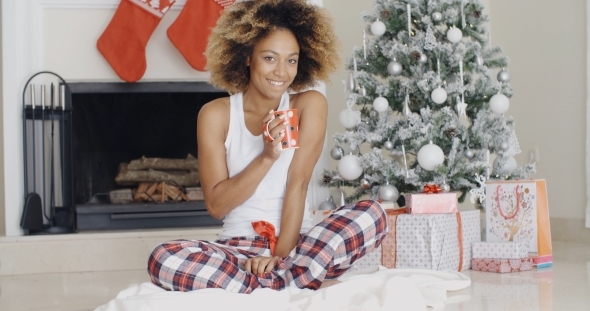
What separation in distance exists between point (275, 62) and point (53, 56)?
1.68m

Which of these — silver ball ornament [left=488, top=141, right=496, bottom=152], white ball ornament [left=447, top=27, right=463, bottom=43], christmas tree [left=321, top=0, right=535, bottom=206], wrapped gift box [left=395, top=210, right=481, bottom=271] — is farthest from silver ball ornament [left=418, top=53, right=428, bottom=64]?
wrapped gift box [left=395, top=210, right=481, bottom=271]

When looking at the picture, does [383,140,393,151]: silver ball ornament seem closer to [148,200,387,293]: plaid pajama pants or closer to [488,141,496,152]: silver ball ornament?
[488,141,496,152]: silver ball ornament

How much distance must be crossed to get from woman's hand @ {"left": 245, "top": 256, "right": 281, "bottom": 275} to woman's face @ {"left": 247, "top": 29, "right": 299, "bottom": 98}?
45 cm

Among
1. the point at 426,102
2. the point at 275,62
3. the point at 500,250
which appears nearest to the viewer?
the point at 275,62

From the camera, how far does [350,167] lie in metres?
2.80

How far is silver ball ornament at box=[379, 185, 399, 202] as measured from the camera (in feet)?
8.86

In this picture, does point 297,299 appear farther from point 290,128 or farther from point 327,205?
point 327,205

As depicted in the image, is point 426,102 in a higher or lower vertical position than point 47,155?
higher

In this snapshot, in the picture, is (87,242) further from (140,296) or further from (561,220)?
(561,220)

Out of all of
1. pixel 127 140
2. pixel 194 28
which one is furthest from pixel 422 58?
pixel 127 140

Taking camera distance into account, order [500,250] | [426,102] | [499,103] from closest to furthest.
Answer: [500,250], [499,103], [426,102]

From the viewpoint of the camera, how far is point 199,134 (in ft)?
6.52

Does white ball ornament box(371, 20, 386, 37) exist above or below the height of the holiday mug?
above

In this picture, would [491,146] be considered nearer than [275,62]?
No
